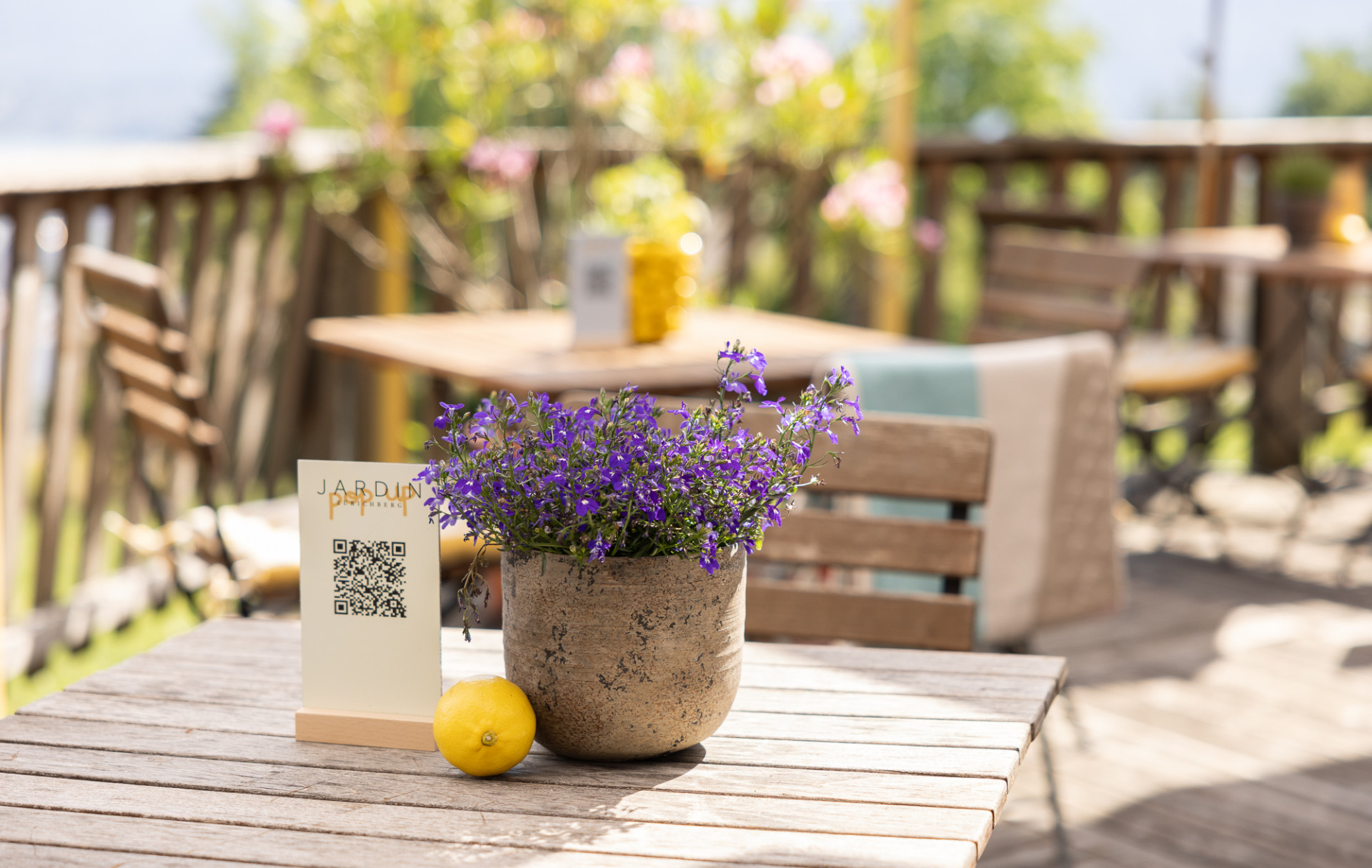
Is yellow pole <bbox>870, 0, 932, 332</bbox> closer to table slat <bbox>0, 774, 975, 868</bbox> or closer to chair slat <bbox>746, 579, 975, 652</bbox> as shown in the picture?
chair slat <bbox>746, 579, 975, 652</bbox>

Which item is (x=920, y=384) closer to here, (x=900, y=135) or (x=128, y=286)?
(x=128, y=286)

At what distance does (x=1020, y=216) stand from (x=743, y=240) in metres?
1.01

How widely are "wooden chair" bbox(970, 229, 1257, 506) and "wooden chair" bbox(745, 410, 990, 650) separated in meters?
1.73

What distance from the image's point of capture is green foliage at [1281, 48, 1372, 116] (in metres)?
8.99

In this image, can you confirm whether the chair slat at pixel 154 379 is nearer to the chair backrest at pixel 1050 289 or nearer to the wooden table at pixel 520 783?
the wooden table at pixel 520 783

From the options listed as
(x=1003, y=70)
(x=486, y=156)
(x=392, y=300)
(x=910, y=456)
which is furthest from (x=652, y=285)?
(x=1003, y=70)

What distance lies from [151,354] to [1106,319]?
7.15ft

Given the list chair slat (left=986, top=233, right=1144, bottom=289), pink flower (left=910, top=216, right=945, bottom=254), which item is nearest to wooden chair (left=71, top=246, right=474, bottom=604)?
chair slat (left=986, top=233, right=1144, bottom=289)

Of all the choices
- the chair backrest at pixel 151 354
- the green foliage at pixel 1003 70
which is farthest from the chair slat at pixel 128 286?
the green foliage at pixel 1003 70

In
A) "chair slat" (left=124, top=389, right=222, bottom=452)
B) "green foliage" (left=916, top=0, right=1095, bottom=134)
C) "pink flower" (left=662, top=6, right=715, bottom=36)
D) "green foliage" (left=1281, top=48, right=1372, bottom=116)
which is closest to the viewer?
"chair slat" (left=124, top=389, right=222, bottom=452)

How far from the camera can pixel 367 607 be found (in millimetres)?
1099

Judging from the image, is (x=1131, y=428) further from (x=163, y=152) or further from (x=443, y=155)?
(x=163, y=152)

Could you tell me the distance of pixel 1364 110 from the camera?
9.18 m

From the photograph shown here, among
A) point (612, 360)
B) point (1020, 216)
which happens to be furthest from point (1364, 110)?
point (612, 360)
